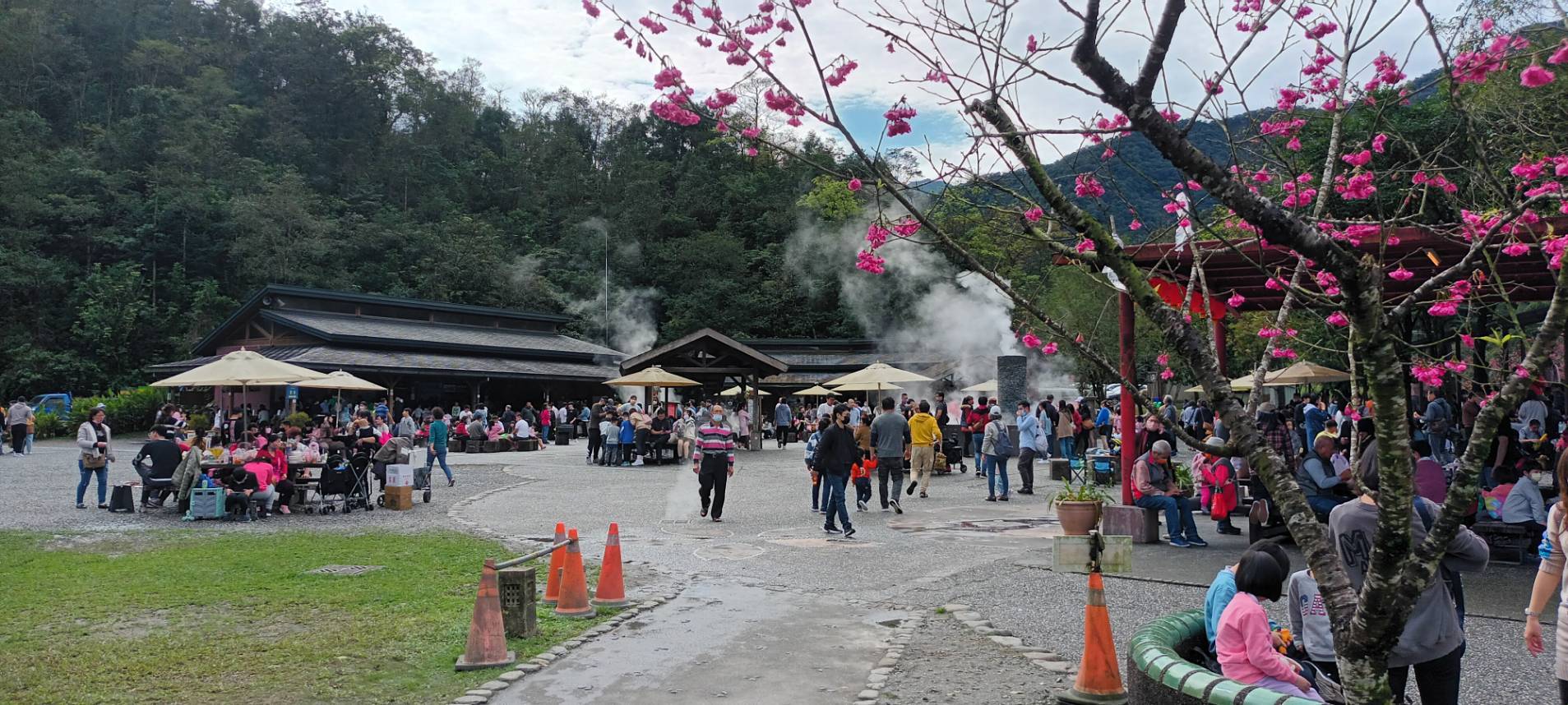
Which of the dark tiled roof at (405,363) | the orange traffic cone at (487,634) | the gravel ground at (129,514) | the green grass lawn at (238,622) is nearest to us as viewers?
the green grass lawn at (238,622)

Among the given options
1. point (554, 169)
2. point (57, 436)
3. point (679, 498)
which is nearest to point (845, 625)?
point (679, 498)

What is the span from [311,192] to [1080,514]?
51.4 metres

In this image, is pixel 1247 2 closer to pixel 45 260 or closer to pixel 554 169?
pixel 45 260

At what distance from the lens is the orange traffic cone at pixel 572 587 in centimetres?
753

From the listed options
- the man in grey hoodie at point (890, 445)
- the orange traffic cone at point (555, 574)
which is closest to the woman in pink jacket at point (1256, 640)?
the orange traffic cone at point (555, 574)

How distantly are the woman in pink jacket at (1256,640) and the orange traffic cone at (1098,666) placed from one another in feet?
3.30

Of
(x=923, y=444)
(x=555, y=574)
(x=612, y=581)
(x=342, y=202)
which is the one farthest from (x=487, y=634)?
(x=342, y=202)

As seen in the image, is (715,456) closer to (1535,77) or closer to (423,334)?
(1535,77)

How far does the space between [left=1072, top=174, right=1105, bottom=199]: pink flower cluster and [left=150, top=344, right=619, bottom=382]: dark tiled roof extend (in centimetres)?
3029

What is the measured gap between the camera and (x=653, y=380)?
27172 millimetres

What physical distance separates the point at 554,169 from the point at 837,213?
21897 millimetres

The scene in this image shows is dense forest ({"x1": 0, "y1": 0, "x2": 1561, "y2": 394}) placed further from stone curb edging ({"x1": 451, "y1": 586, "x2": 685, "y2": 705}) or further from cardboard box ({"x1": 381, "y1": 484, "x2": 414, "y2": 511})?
stone curb edging ({"x1": 451, "y1": 586, "x2": 685, "y2": 705})

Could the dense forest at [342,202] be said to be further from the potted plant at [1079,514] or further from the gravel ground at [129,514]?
the potted plant at [1079,514]

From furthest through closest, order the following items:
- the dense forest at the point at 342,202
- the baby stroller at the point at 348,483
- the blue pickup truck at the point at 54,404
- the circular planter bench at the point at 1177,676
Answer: the dense forest at the point at 342,202 < the blue pickup truck at the point at 54,404 < the baby stroller at the point at 348,483 < the circular planter bench at the point at 1177,676
